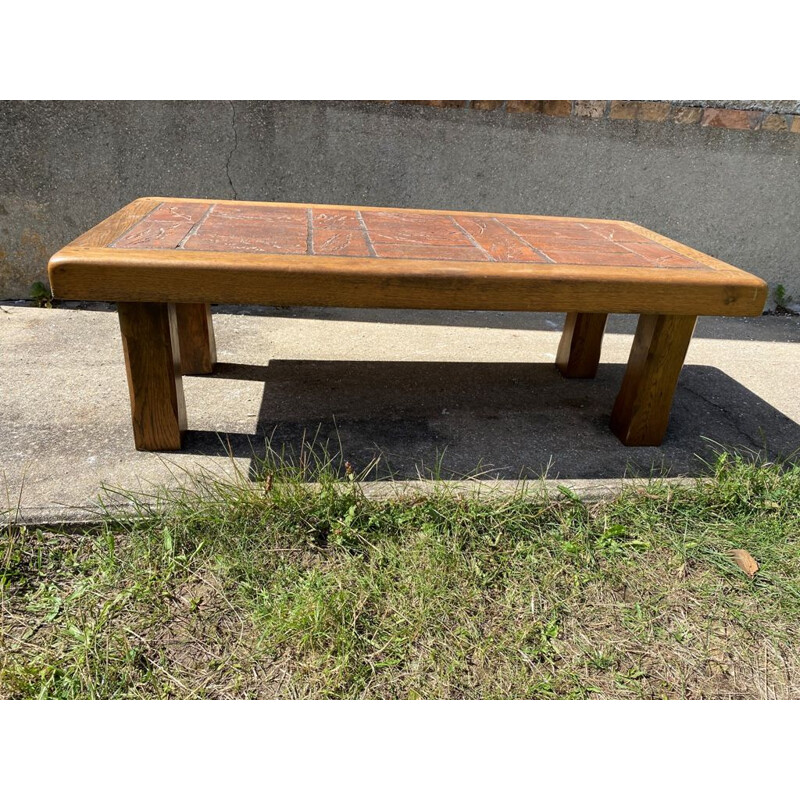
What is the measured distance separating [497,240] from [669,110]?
2.03m

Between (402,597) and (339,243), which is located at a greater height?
(339,243)

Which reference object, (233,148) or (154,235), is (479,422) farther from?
(233,148)

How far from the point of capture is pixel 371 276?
1689 mm

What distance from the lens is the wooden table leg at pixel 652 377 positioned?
2037 millimetres

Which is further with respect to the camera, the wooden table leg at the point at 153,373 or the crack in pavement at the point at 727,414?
the crack in pavement at the point at 727,414

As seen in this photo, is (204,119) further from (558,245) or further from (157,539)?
(157,539)

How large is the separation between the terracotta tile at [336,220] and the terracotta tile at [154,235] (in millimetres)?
438

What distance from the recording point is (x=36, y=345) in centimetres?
277

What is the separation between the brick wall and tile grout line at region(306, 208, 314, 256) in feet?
4.17

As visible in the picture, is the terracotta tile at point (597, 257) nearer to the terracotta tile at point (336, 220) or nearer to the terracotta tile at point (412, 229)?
the terracotta tile at point (412, 229)

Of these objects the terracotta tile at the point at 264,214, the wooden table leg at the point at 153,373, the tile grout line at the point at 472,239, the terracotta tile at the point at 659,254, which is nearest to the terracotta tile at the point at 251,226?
the terracotta tile at the point at 264,214

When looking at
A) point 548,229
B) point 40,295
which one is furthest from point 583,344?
point 40,295

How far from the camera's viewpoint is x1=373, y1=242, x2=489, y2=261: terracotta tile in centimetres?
184

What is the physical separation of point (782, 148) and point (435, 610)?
3590mm
